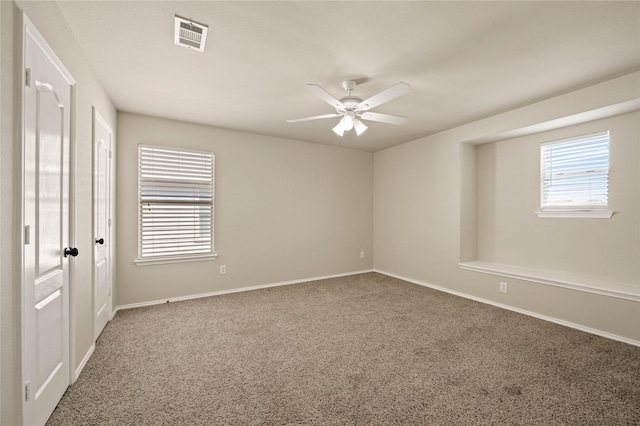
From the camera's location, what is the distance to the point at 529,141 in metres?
3.78

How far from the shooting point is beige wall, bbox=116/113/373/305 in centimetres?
368

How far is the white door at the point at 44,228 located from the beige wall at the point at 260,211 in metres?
1.85

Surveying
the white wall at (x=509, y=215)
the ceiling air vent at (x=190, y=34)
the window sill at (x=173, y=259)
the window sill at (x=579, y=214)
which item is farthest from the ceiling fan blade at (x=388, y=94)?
the window sill at (x=173, y=259)

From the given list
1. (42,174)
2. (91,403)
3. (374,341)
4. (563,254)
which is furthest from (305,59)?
(563,254)

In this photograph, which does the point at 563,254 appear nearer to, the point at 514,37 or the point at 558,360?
the point at 558,360

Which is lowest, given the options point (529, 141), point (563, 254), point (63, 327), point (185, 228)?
point (63, 327)

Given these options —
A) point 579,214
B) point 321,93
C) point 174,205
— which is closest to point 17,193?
point 321,93

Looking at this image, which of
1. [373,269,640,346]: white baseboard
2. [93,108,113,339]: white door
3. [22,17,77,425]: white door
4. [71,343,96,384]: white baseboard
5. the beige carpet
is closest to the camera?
[22,17,77,425]: white door

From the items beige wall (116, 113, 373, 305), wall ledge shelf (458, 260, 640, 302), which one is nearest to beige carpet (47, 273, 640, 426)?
wall ledge shelf (458, 260, 640, 302)

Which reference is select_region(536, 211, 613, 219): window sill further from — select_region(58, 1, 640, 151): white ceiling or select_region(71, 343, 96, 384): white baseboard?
select_region(71, 343, 96, 384): white baseboard

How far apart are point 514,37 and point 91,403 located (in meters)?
3.89

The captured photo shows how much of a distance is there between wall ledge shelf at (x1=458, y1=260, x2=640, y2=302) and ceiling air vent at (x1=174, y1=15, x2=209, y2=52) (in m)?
4.18

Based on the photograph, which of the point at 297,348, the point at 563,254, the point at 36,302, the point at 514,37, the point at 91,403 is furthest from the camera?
the point at 563,254

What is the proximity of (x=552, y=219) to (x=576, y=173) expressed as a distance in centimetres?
61
